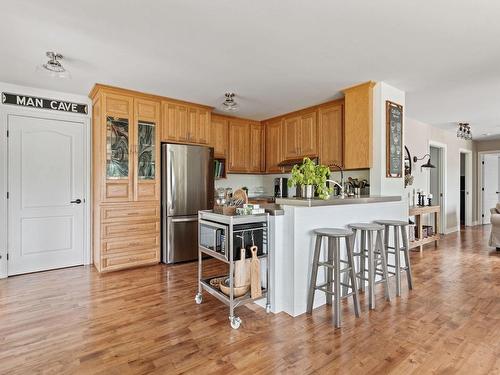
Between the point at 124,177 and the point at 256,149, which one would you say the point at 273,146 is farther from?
the point at 124,177

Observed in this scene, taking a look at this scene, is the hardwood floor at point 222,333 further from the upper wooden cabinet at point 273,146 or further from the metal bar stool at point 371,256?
the upper wooden cabinet at point 273,146

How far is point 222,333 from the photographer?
2.19 metres

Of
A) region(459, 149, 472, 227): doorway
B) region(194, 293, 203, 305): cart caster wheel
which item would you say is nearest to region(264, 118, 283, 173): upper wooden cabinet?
region(194, 293, 203, 305): cart caster wheel

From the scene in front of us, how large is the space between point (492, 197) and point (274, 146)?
689 cm

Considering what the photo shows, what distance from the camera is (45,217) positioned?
12.5ft

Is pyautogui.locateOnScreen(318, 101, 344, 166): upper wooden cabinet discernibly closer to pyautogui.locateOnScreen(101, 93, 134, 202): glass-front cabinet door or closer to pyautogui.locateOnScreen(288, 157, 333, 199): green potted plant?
pyautogui.locateOnScreen(288, 157, 333, 199): green potted plant

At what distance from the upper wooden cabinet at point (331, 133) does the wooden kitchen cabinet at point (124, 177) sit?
7.92 feet

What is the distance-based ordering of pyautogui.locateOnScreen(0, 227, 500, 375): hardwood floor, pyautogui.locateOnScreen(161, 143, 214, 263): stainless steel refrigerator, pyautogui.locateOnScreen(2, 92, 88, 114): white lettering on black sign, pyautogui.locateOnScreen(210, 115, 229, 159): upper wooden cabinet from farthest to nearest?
pyautogui.locateOnScreen(210, 115, 229, 159): upper wooden cabinet < pyautogui.locateOnScreen(161, 143, 214, 263): stainless steel refrigerator < pyautogui.locateOnScreen(2, 92, 88, 114): white lettering on black sign < pyautogui.locateOnScreen(0, 227, 500, 375): hardwood floor

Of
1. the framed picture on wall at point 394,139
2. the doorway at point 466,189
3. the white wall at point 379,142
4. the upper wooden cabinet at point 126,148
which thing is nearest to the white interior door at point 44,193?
the upper wooden cabinet at point 126,148

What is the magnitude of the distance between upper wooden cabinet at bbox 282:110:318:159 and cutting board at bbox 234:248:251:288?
2592 mm

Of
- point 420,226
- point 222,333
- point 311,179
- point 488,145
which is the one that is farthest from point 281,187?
point 488,145

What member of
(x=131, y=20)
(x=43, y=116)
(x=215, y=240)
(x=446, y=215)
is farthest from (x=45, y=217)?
(x=446, y=215)

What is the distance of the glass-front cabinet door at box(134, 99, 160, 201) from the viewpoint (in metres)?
3.92

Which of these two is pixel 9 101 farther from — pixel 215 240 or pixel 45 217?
pixel 215 240
